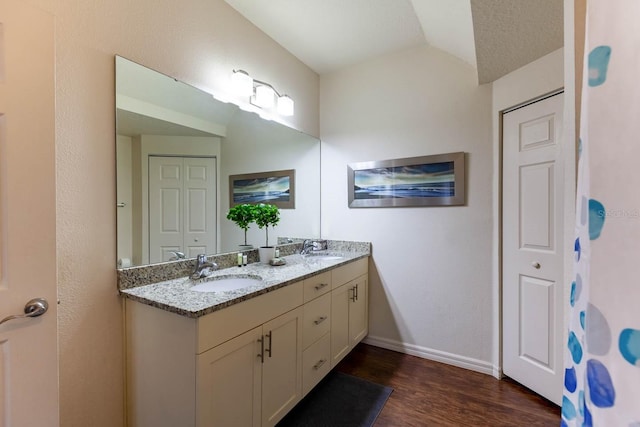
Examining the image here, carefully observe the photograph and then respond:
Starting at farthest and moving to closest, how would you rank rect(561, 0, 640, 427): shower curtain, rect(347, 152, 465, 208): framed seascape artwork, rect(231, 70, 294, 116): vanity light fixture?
rect(347, 152, 465, 208): framed seascape artwork < rect(231, 70, 294, 116): vanity light fixture < rect(561, 0, 640, 427): shower curtain

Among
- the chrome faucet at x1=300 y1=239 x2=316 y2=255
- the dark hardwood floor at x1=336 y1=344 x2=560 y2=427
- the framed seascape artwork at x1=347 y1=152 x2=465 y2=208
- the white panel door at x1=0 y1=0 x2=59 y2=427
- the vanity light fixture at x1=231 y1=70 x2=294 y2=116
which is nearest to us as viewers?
the white panel door at x1=0 y1=0 x2=59 y2=427

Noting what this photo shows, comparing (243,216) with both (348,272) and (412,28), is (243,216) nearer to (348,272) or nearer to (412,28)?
(348,272)

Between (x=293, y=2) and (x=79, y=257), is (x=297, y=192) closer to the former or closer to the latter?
(x=293, y=2)

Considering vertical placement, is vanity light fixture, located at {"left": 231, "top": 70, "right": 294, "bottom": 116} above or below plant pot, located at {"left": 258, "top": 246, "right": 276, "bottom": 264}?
above

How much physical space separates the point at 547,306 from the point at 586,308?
167 cm

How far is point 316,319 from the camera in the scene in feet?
5.95

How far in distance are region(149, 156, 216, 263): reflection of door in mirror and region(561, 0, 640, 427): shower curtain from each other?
5.57 feet

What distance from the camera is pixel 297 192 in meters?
2.60

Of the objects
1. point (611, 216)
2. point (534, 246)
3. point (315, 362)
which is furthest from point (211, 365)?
point (534, 246)

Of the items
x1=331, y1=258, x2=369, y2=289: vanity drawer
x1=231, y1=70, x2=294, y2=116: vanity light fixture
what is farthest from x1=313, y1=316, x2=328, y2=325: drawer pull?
x1=231, y1=70, x2=294, y2=116: vanity light fixture

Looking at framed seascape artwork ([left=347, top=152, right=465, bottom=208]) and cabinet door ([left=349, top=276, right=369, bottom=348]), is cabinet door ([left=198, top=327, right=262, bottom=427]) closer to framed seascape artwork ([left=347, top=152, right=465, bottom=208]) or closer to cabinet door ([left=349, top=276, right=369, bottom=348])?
cabinet door ([left=349, top=276, right=369, bottom=348])

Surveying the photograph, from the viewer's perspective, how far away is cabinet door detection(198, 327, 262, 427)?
1094mm

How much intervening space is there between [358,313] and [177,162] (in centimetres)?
182

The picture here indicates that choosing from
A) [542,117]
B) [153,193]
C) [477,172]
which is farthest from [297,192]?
[542,117]
